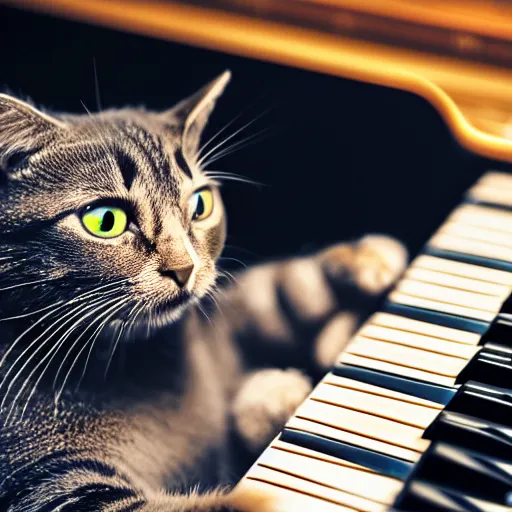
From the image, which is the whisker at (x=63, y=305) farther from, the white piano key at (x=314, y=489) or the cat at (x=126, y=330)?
the white piano key at (x=314, y=489)

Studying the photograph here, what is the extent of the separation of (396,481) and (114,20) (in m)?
0.66

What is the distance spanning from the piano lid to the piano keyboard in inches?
6.1

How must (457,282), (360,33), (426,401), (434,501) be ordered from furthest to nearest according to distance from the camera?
(360,33) → (457,282) → (426,401) → (434,501)

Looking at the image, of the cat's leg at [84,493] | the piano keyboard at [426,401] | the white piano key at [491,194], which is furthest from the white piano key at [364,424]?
the white piano key at [491,194]

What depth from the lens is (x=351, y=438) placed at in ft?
1.82

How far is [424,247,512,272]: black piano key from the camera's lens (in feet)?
2.28

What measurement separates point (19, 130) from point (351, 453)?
17.3 inches

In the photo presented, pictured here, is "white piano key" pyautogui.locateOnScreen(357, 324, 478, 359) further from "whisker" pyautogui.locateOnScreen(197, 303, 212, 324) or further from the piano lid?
the piano lid

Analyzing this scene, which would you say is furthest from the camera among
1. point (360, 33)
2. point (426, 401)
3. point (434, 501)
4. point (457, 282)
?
point (360, 33)

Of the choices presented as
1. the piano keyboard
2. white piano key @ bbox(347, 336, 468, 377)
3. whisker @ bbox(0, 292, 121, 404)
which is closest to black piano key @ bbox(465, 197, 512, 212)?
the piano keyboard

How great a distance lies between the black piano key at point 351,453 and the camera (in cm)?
53

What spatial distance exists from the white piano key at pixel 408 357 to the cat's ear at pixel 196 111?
0.94 feet

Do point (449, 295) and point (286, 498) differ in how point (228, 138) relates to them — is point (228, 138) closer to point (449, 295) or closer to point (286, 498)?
point (449, 295)

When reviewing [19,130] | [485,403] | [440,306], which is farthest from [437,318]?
[19,130]
